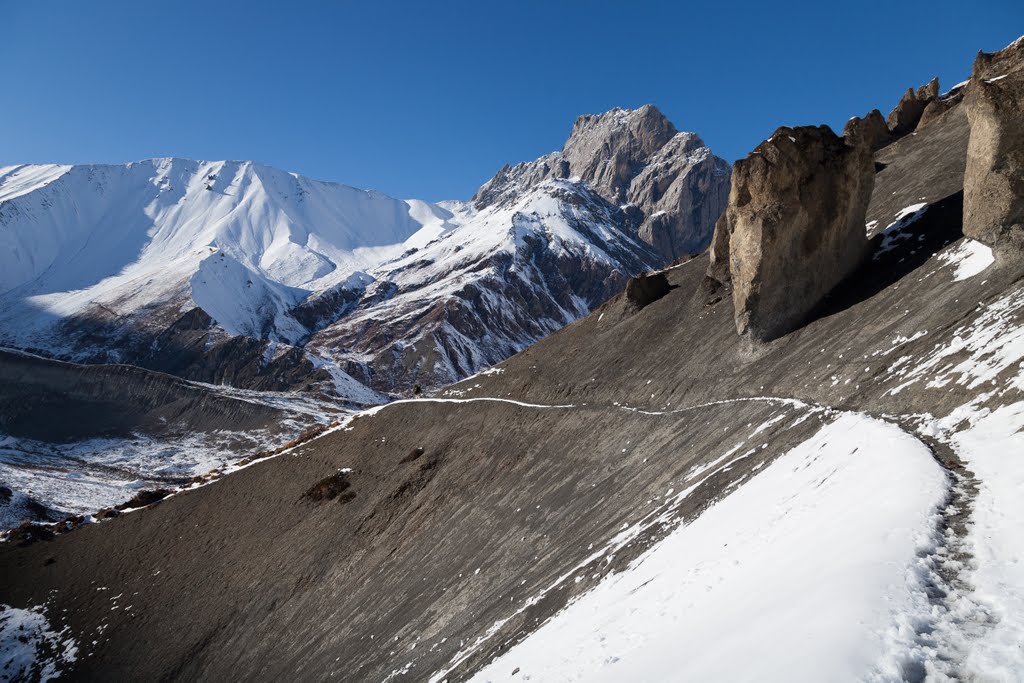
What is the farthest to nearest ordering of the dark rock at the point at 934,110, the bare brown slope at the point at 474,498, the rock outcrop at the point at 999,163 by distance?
the dark rock at the point at 934,110, the bare brown slope at the point at 474,498, the rock outcrop at the point at 999,163

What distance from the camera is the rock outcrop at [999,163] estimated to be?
23156 mm

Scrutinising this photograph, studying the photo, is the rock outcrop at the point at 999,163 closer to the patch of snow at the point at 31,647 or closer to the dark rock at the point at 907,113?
the dark rock at the point at 907,113

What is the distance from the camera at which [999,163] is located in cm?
2370

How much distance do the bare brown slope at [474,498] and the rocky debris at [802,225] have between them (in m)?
1.60

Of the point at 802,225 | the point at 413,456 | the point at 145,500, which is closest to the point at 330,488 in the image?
the point at 413,456

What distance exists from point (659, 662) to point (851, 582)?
3.47 meters

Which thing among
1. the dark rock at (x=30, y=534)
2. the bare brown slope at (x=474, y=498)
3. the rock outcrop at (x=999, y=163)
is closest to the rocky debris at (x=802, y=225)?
the bare brown slope at (x=474, y=498)

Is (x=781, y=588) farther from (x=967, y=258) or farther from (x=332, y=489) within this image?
(x=332, y=489)

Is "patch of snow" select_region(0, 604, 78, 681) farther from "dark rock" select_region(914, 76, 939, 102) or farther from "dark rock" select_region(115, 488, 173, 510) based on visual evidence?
"dark rock" select_region(914, 76, 939, 102)

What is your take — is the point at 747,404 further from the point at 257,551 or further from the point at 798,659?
the point at 257,551

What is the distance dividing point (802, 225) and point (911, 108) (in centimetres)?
3587

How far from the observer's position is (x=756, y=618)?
1009 centimetres

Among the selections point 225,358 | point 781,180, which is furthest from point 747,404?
point 225,358

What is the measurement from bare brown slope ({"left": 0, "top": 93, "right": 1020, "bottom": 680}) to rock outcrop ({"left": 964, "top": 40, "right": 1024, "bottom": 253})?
2.16 metres
